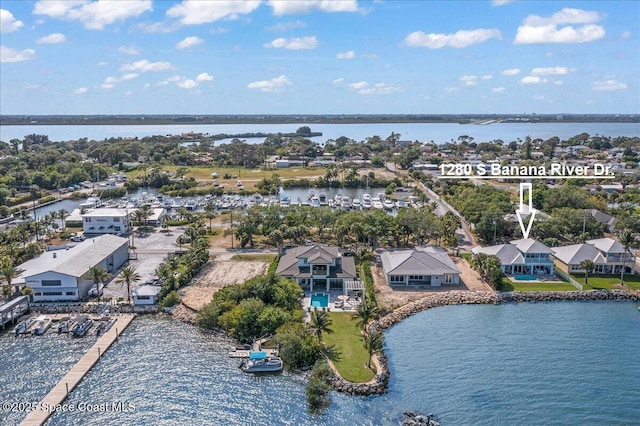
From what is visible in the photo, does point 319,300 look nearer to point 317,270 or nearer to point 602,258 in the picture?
point 317,270

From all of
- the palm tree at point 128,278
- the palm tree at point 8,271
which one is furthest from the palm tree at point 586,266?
the palm tree at point 8,271

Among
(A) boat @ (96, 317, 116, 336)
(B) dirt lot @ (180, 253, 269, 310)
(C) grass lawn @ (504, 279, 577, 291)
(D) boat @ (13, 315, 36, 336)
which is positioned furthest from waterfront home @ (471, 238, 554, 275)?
(D) boat @ (13, 315, 36, 336)

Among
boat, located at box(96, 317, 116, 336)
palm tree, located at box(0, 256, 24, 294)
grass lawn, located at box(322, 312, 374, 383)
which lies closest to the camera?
grass lawn, located at box(322, 312, 374, 383)

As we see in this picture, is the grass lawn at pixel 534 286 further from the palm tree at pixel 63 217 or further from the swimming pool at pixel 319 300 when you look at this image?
the palm tree at pixel 63 217

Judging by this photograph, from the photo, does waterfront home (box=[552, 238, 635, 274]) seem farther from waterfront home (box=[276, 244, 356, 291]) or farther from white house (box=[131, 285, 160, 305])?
white house (box=[131, 285, 160, 305])

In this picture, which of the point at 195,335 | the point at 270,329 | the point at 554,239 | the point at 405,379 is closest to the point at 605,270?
the point at 554,239

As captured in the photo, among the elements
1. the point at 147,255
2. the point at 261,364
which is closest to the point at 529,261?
the point at 261,364

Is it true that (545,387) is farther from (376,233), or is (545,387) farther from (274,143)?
(274,143)
